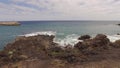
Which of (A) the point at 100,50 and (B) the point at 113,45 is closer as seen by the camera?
(A) the point at 100,50

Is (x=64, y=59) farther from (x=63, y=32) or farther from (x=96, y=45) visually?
(x=63, y=32)

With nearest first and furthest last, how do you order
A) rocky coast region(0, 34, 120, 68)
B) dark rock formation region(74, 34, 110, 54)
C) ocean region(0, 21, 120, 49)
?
rocky coast region(0, 34, 120, 68)
dark rock formation region(74, 34, 110, 54)
ocean region(0, 21, 120, 49)

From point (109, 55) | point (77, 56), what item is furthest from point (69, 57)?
point (109, 55)

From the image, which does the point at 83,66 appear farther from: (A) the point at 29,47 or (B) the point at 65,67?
(A) the point at 29,47

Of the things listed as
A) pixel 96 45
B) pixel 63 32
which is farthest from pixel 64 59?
pixel 63 32

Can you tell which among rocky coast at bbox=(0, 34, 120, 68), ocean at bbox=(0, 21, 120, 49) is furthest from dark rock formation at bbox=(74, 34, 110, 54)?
ocean at bbox=(0, 21, 120, 49)

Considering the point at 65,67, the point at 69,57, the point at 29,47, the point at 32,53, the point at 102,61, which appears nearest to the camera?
the point at 65,67

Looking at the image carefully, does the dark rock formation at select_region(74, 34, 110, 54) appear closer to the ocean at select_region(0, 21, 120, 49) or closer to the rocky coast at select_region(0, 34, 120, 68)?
the rocky coast at select_region(0, 34, 120, 68)

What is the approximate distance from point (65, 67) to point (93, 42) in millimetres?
8721

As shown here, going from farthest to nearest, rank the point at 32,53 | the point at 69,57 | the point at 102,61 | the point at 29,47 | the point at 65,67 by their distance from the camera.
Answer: the point at 29,47, the point at 32,53, the point at 69,57, the point at 102,61, the point at 65,67

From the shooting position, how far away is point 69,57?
16.8 metres

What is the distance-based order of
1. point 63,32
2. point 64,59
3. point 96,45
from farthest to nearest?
1. point 63,32
2. point 96,45
3. point 64,59

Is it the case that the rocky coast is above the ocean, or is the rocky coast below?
above

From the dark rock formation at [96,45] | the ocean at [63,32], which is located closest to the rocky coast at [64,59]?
the dark rock formation at [96,45]
